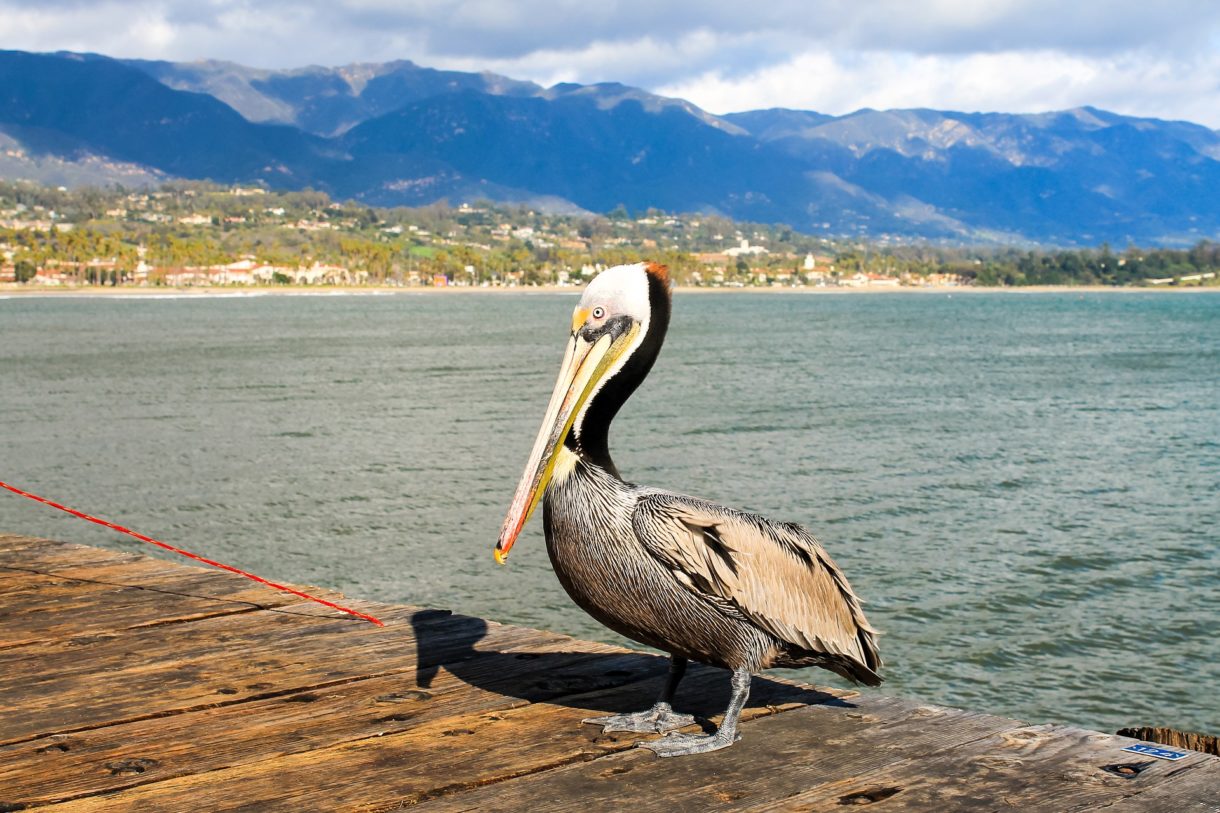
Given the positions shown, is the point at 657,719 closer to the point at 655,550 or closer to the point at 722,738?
the point at 722,738

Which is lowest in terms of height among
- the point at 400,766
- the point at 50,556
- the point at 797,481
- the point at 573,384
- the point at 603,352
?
the point at 797,481

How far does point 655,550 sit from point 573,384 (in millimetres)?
558

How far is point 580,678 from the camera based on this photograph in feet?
14.5

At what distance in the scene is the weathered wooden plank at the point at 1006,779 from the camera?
325 centimetres

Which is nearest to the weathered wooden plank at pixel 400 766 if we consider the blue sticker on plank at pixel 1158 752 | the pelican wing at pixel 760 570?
the pelican wing at pixel 760 570

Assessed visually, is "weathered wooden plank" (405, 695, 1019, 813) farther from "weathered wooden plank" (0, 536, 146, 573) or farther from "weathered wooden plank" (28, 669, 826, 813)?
"weathered wooden plank" (0, 536, 146, 573)

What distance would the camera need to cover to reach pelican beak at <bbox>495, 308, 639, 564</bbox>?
142 inches

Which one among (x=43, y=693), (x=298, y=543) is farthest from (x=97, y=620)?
(x=298, y=543)

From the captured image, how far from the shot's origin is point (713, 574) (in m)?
3.55

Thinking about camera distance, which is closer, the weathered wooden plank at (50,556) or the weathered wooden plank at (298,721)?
the weathered wooden plank at (298,721)

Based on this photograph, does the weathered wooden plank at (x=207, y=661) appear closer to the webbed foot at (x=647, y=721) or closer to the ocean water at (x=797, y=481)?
the webbed foot at (x=647, y=721)

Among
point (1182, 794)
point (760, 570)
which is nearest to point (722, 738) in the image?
point (760, 570)

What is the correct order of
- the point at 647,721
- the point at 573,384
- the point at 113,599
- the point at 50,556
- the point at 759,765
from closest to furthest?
the point at 759,765 < the point at 573,384 < the point at 647,721 < the point at 113,599 < the point at 50,556

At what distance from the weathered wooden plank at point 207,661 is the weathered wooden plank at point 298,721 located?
126mm
